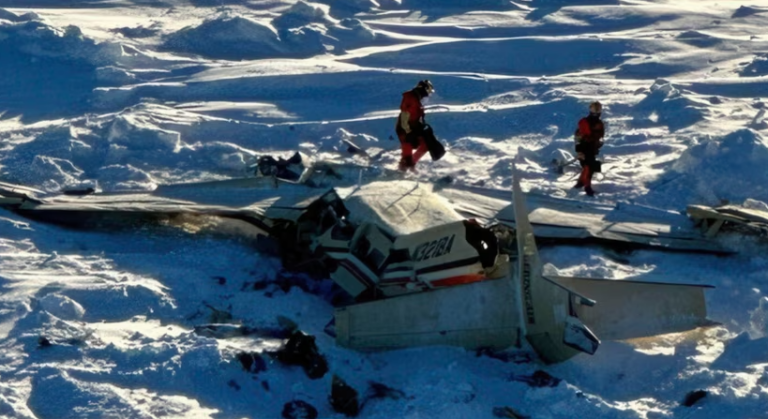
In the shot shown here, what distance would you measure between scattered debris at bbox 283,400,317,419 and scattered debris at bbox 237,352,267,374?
439mm

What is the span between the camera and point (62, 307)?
9.59m

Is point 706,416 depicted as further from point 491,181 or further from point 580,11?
point 580,11

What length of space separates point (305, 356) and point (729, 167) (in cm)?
666

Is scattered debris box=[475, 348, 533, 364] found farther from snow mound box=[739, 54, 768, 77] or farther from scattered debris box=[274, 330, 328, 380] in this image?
snow mound box=[739, 54, 768, 77]

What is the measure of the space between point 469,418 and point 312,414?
3.70 ft

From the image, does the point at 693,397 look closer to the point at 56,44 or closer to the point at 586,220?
the point at 586,220

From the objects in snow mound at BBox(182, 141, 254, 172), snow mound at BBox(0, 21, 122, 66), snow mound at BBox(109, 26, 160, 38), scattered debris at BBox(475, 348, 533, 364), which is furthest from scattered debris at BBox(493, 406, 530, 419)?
snow mound at BBox(109, 26, 160, 38)

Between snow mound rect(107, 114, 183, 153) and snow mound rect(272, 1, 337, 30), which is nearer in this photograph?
snow mound rect(107, 114, 183, 153)

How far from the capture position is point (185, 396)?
336 inches

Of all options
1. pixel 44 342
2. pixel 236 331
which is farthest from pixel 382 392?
pixel 44 342

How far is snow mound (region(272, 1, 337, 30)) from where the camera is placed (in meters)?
19.6

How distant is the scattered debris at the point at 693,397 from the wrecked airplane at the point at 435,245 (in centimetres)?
76

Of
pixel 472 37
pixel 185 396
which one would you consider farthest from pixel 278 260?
pixel 472 37

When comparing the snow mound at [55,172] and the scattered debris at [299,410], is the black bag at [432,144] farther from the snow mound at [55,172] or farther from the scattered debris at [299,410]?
the scattered debris at [299,410]
